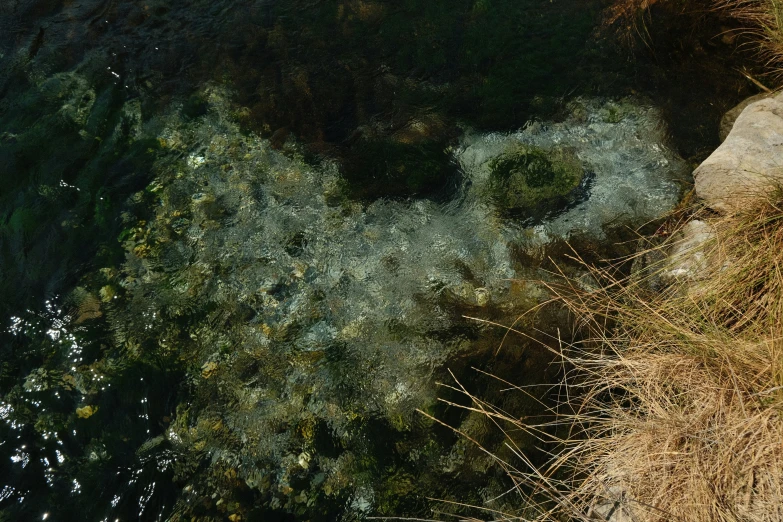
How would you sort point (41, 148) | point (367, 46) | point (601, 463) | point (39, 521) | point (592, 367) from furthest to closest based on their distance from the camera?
point (367, 46)
point (41, 148)
point (592, 367)
point (39, 521)
point (601, 463)

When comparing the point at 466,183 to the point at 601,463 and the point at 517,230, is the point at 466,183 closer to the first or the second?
the point at 517,230

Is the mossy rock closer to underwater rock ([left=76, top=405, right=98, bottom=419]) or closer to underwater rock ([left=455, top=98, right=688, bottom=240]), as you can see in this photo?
underwater rock ([left=455, top=98, right=688, bottom=240])

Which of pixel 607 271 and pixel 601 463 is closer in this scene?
pixel 601 463

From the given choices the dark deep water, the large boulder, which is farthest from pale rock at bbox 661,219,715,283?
the dark deep water

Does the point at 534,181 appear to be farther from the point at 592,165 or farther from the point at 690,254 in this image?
the point at 690,254

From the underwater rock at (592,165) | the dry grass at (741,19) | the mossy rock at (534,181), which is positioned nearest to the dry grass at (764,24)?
the dry grass at (741,19)

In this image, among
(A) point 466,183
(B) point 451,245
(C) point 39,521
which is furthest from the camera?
(A) point 466,183

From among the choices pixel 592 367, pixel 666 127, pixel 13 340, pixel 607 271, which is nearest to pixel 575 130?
pixel 666 127
